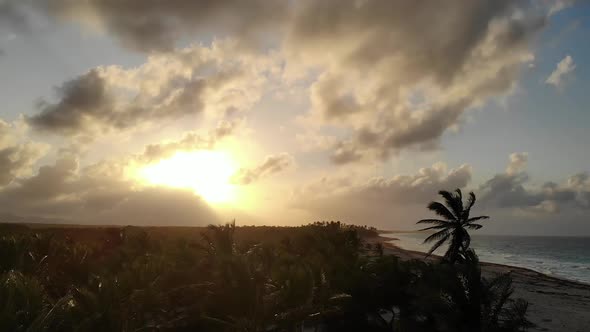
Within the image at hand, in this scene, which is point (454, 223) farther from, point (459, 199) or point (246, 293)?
point (246, 293)

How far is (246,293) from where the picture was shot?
1627cm

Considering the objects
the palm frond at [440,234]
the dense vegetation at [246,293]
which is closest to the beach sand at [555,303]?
the dense vegetation at [246,293]

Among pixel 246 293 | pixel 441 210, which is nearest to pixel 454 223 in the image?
pixel 441 210

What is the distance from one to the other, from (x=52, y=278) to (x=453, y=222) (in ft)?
89.4

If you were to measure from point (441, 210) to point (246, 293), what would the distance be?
21746mm

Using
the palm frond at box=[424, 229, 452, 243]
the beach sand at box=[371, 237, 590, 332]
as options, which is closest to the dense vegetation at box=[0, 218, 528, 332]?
the beach sand at box=[371, 237, 590, 332]

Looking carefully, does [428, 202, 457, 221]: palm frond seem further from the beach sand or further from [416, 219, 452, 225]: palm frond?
the beach sand

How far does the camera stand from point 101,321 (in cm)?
1440

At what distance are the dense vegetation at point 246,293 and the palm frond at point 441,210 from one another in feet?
31.7

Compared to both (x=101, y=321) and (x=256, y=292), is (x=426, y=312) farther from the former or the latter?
(x=101, y=321)

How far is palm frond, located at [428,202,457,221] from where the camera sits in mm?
33344

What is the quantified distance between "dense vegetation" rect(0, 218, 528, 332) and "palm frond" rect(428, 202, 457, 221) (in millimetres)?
9675

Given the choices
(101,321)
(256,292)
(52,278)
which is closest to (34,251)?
(52,278)

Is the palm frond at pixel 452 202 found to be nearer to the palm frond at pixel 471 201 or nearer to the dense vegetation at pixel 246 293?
the palm frond at pixel 471 201
